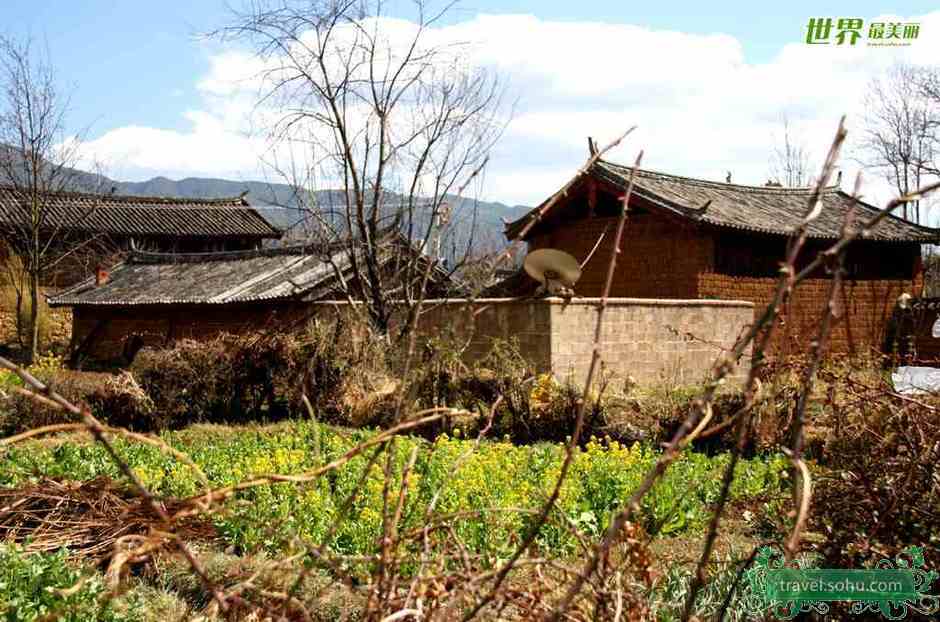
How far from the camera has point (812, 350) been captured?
1.44 meters

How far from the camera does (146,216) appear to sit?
33906 millimetres

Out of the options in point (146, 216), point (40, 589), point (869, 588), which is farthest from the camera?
point (146, 216)

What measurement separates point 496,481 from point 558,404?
15.5 feet

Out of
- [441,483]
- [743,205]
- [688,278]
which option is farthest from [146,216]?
[441,483]

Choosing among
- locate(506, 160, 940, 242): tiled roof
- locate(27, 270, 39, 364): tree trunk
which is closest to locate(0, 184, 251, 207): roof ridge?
locate(27, 270, 39, 364): tree trunk

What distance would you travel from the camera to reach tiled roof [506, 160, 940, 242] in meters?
19.4

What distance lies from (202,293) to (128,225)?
500 inches

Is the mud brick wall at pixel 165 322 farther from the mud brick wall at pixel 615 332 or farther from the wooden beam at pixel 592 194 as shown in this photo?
the wooden beam at pixel 592 194

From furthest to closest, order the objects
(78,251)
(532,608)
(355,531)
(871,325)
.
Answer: (78,251) → (871,325) → (355,531) → (532,608)

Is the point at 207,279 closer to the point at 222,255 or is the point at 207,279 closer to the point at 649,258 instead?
the point at 222,255

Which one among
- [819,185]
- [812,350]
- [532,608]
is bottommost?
[532,608]

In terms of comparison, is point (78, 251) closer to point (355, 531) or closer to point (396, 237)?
point (396, 237)

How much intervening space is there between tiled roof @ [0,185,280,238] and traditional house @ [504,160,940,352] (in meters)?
15.3

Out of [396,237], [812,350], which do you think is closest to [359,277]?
[396,237]
